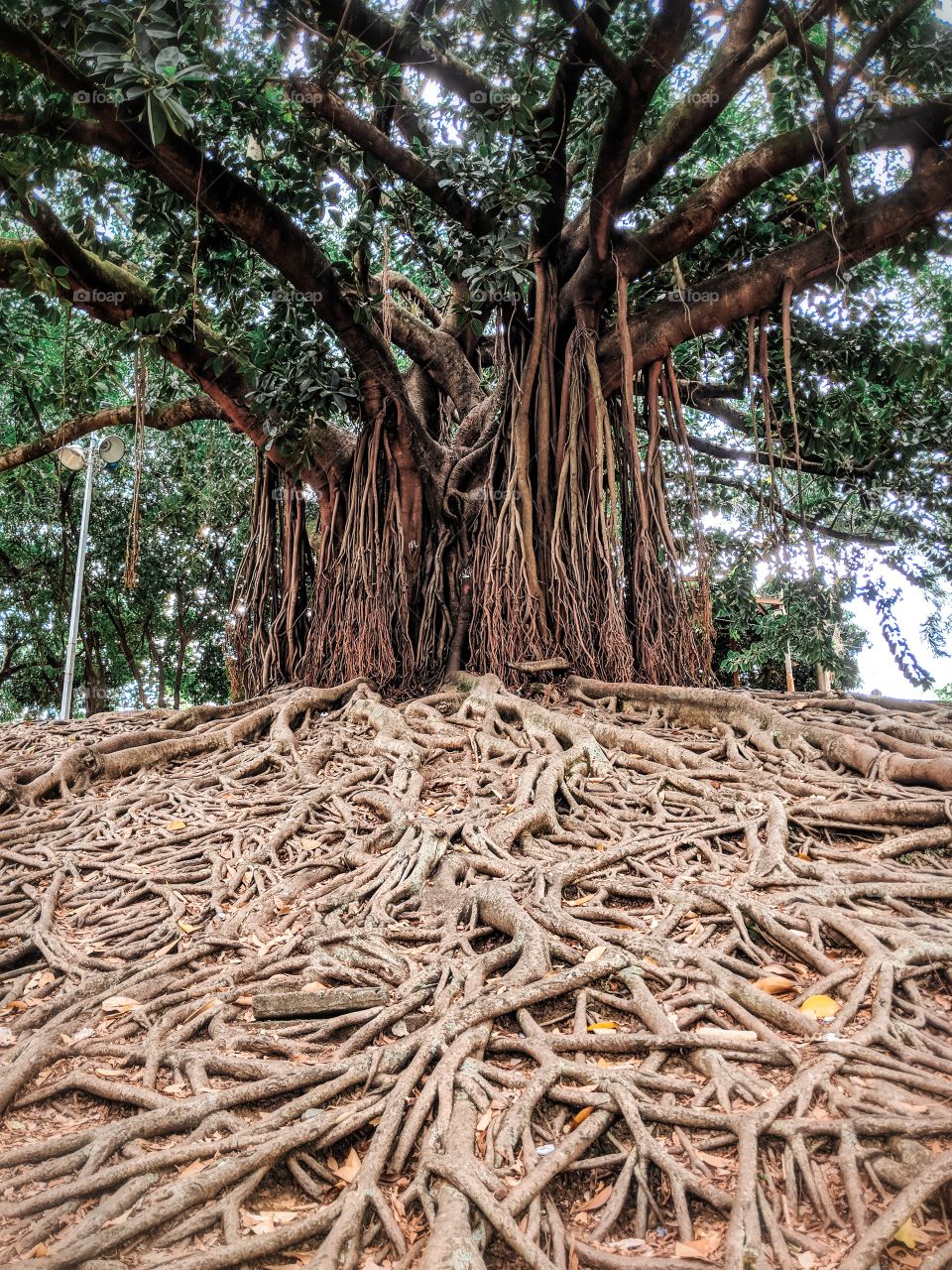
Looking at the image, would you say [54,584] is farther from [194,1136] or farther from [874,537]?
[194,1136]

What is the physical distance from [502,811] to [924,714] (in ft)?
7.14

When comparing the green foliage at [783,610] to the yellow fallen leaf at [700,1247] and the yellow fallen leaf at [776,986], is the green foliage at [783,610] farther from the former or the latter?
the yellow fallen leaf at [700,1247]

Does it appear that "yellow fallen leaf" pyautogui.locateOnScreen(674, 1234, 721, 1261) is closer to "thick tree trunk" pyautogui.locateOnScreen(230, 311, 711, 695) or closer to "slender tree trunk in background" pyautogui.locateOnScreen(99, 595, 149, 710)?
"thick tree trunk" pyautogui.locateOnScreen(230, 311, 711, 695)

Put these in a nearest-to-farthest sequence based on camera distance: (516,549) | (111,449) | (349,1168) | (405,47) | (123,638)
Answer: (349,1168), (405,47), (516,549), (111,449), (123,638)

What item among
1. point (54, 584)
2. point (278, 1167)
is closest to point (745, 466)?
point (278, 1167)

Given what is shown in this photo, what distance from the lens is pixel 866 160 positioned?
536 centimetres

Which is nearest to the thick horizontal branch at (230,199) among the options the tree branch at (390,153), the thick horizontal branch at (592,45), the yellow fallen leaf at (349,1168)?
the tree branch at (390,153)

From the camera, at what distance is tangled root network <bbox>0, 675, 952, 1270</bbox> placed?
1.22m

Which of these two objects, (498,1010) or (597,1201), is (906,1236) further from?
(498,1010)

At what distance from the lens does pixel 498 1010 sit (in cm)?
170

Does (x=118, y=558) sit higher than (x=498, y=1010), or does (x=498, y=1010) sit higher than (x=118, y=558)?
(x=118, y=558)

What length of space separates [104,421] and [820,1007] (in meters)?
6.14

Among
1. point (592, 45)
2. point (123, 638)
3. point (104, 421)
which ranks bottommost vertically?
point (123, 638)

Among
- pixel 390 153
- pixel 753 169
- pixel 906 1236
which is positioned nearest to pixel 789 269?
pixel 753 169
